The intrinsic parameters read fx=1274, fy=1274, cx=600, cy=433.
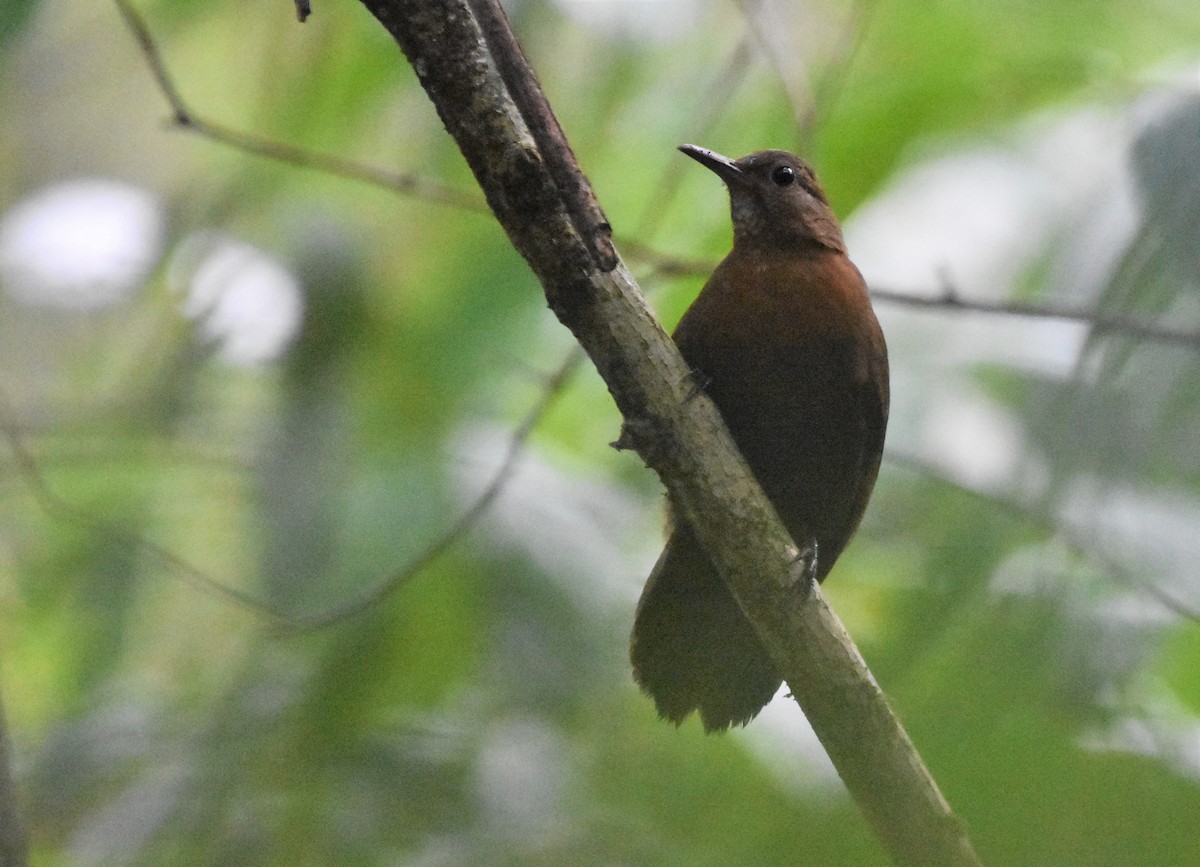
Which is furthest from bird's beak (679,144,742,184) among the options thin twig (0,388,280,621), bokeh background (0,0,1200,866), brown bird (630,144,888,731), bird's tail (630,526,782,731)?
thin twig (0,388,280,621)

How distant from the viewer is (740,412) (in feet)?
9.71

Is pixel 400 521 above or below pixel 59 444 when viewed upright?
above

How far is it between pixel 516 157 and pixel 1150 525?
111 centimetres

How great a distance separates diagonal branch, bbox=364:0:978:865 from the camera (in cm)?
205

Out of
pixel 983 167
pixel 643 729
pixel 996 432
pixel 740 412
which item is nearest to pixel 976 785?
pixel 643 729

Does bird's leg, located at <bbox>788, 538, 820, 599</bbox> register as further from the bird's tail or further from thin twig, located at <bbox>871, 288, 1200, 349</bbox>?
thin twig, located at <bbox>871, 288, 1200, 349</bbox>

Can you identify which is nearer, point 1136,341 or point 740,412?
point 1136,341

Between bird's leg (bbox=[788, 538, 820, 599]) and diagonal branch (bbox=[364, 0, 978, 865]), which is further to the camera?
bird's leg (bbox=[788, 538, 820, 599])

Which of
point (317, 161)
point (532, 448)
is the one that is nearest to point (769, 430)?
point (532, 448)

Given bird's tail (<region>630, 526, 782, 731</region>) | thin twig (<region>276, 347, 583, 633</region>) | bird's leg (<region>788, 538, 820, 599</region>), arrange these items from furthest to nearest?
thin twig (<region>276, 347, 583, 633</region>)
bird's tail (<region>630, 526, 782, 731</region>)
bird's leg (<region>788, 538, 820, 599</region>)

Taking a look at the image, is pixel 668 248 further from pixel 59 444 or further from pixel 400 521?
pixel 59 444

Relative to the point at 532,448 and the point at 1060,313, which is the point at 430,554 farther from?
the point at 1060,313

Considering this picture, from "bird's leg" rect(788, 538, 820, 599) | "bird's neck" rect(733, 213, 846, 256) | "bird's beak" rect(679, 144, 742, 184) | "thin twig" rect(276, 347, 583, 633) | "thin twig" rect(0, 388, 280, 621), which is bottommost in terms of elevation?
"thin twig" rect(0, 388, 280, 621)

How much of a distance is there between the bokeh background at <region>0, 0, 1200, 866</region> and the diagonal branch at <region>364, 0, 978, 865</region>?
226mm
